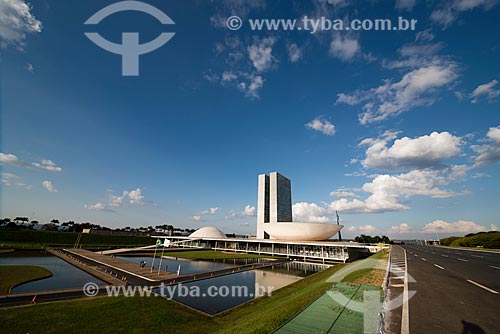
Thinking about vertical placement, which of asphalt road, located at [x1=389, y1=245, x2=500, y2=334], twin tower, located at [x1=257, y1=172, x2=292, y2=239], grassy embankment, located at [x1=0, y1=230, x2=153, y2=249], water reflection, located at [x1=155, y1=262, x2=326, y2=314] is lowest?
water reflection, located at [x1=155, y1=262, x2=326, y2=314]

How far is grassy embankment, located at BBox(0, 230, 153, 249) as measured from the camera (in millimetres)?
62406

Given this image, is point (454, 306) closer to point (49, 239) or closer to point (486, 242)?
point (486, 242)

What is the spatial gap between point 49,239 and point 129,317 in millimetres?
80478

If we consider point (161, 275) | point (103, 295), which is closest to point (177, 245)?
point (161, 275)

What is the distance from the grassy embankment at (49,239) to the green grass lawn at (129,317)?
200 feet

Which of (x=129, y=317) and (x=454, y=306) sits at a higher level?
(x=454, y=306)

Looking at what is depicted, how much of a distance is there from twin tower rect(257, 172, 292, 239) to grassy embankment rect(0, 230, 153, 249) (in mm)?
57424

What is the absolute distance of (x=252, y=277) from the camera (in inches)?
1191

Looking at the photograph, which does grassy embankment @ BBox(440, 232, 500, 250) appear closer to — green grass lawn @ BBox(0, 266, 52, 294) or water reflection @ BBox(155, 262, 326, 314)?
water reflection @ BBox(155, 262, 326, 314)

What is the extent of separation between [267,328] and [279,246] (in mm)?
61135

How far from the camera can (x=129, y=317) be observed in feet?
45.4
